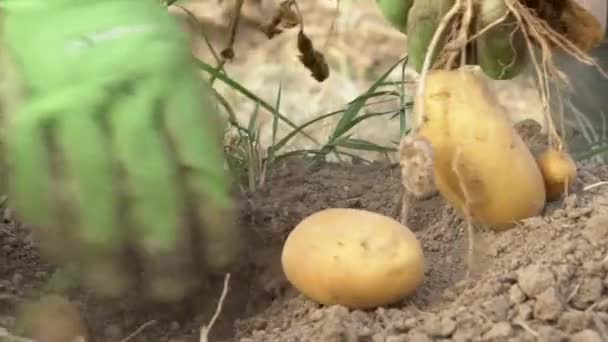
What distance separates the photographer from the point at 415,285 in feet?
2.40

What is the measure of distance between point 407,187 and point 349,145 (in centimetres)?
48

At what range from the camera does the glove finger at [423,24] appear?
876 millimetres

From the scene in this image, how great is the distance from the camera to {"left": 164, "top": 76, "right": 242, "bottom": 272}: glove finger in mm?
695

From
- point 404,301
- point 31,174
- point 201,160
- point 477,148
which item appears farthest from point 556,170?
point 31,174

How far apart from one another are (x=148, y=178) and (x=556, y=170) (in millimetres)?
389

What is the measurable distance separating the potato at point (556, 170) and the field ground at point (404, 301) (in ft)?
0.05

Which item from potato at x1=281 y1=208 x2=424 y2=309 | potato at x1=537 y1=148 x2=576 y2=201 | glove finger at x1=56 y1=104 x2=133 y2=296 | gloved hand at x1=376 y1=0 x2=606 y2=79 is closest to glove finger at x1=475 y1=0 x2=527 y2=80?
gloved hand at x1=376 y1=0 x2=606 y2=79

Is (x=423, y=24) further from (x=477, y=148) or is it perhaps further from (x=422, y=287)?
(x=422, y=287)

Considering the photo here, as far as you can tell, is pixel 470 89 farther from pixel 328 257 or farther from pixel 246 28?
pixel 246 28

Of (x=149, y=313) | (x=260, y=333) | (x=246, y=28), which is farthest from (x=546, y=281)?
(x=246, y=28)

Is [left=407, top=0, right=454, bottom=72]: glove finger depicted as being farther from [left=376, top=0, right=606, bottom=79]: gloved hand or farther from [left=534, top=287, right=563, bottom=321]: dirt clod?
[left=534, top=287, right=563, bottom=321]: dirt clod

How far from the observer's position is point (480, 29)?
0.86 m

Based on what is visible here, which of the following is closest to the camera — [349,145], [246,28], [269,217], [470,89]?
[470,89]

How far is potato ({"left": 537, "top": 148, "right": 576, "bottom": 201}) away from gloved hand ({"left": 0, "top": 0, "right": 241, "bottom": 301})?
32 cm
